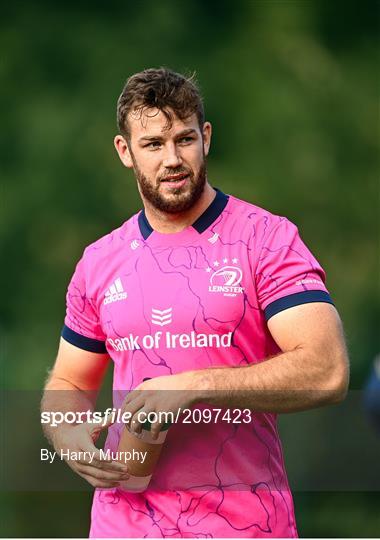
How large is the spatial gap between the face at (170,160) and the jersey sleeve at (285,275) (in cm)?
31

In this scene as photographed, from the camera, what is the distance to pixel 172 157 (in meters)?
4.03

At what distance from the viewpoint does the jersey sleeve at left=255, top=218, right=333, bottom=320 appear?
3869 millimetres

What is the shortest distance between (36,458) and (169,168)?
5.06 m

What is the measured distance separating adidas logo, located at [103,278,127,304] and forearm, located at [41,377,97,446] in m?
0.34

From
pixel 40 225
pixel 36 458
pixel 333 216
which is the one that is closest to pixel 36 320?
pixel 40 225

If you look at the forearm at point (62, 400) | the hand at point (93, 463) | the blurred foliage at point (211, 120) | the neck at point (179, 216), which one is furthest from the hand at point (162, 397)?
the blurred foliage at point (211, 120)

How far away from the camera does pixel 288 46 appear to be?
1098 cm

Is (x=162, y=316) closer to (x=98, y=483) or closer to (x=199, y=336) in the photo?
(x=199, y=336)

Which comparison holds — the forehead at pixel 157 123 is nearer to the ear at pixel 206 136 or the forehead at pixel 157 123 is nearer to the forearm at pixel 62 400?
the ear at pixel 206 136

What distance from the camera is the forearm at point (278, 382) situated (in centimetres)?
373

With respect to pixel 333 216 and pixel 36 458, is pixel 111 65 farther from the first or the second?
pixel 36 458

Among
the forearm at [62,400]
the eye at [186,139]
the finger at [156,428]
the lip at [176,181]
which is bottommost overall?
the finger at [156,428]

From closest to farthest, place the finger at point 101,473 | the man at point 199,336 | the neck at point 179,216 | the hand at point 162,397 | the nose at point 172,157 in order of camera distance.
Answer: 1. the hand at point 162,397
2. the man at point 199,336
3. the finger at point 101,473
4. the nose at point 172,157
5. the neck at point 179,216

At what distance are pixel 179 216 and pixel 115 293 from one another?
33cm
